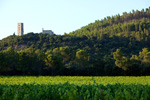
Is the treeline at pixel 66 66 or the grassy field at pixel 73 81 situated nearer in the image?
the grassy field at pixel 73 81

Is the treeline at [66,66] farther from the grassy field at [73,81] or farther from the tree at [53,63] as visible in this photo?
the grassy field at [73,81]

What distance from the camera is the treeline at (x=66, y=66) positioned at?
203 ft

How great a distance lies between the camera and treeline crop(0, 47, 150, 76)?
62.0 metres

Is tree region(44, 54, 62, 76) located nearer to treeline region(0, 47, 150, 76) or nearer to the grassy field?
treeline region(0, 47, 150, 76)

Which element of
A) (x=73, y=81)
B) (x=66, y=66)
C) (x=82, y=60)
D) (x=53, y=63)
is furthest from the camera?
(x=82, y=60)

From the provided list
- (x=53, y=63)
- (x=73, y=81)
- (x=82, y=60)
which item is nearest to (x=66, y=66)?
(x=53, y=63)

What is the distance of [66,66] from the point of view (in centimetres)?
6538

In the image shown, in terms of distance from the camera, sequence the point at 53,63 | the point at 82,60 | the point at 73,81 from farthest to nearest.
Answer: the point at 82,60, the point at 53,63, the point at 73,81

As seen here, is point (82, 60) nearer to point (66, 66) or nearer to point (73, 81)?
point (66, 66)

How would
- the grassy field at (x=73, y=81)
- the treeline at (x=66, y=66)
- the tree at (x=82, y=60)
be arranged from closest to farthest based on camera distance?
the grassy field at (x=73, y=81), the treeline at (x=66, y=66), the tree at (x=82, y=60)

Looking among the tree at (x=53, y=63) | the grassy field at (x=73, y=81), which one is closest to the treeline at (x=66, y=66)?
the tree at (x=53, y=63)

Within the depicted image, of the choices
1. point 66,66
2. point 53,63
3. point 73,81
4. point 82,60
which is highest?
point 82,60

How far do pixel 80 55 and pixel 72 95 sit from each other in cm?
5281

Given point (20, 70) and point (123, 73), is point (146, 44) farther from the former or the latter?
point (20, 70)
